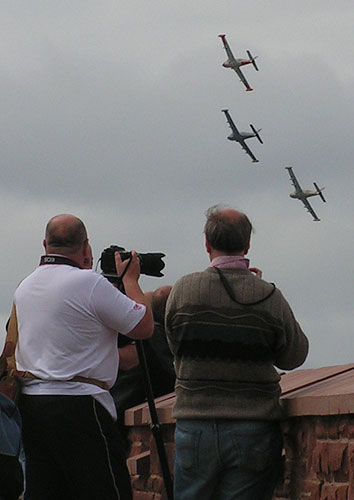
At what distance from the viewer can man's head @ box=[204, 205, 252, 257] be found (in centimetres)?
630

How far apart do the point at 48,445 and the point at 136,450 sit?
2.14 m

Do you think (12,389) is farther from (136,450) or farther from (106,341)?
(136,450)

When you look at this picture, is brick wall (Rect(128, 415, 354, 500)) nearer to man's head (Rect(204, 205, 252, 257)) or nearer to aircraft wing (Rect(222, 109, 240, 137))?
man's head (Rect(204, 205, 252, 257))

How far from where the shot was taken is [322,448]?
635 centimetres

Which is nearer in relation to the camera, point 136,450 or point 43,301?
point 43,301

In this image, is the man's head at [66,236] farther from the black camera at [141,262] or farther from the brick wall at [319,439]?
the brick wall at [319,439]

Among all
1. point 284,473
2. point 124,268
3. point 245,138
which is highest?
point 245,138

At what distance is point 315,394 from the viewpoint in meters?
6.37

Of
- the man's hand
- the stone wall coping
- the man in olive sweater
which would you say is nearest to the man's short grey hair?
the man's hand

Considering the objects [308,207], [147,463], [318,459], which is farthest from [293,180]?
[318,459]

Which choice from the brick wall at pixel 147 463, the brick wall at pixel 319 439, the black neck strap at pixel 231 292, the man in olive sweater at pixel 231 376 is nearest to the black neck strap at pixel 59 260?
the man in olive sweater at pixel 231 376

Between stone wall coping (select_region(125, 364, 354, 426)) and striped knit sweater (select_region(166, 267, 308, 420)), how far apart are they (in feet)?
0.53

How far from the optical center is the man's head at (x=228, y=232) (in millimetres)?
6301

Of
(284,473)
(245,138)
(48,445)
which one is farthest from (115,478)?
(245,138)
